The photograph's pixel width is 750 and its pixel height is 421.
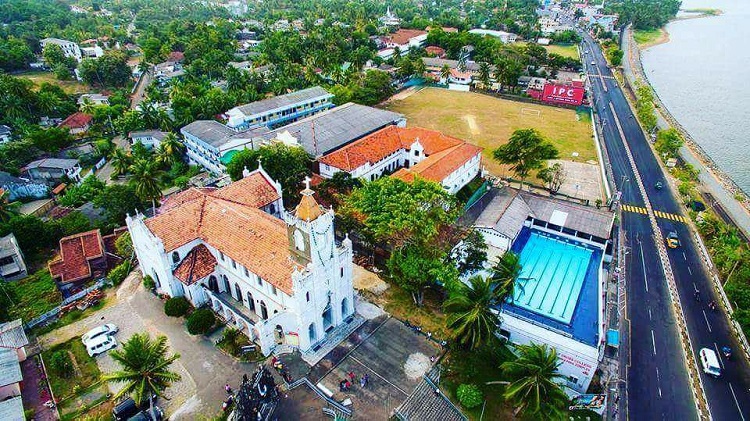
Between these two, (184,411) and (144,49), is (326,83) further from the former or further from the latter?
(184,411)

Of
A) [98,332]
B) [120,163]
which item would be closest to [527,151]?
[98,332]

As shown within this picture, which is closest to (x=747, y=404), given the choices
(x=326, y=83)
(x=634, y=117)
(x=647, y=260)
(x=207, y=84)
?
(x=647, y=260)

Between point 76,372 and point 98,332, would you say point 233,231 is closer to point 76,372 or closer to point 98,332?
point 98,332

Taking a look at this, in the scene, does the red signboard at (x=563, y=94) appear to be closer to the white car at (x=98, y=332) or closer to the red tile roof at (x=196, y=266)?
the red tile roof at (x=196, y=266)

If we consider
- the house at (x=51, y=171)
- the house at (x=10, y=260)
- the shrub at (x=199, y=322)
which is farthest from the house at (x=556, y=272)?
the house at (x=51, y=171)

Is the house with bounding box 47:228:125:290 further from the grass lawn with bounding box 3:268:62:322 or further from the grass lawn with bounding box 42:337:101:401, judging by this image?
the grass lawn with bounding box 42:337:101:401

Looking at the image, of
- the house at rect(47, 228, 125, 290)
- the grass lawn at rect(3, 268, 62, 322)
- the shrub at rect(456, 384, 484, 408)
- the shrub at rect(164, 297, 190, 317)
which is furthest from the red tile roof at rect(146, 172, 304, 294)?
the shrub at rect(456, 384, 484, 408)
